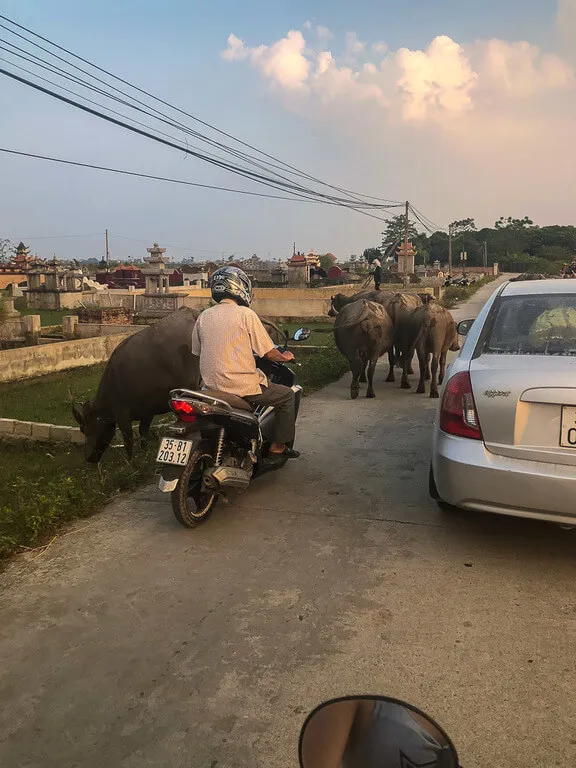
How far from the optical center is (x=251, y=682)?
263cm

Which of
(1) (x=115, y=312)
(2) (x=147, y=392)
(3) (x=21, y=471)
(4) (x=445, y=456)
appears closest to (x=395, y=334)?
(2) (x=147, y=392)

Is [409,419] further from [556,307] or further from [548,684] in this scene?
[548,684]

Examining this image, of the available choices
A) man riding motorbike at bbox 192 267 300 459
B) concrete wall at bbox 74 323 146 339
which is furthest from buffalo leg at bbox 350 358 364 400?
concrete wall at bbox 74 323 146 339

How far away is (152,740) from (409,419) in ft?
18.4

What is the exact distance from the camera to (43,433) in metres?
8.09

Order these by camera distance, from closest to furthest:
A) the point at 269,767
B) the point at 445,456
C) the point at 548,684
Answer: the point at 269,767
the point at 548,684
the point at 445,456

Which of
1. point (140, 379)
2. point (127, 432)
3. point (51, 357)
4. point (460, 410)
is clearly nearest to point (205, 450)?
point (460, 410)

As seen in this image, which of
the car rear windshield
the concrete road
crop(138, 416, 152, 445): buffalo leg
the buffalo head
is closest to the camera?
the concrete road

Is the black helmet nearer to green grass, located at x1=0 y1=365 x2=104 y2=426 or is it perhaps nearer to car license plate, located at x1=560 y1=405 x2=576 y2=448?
car license plate, located at x1=560 y1=405 x2=576 y2=448

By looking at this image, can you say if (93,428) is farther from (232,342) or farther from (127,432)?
(232,342)

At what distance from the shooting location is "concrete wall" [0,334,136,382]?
526 inches

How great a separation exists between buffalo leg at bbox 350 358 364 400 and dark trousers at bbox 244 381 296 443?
396 cm

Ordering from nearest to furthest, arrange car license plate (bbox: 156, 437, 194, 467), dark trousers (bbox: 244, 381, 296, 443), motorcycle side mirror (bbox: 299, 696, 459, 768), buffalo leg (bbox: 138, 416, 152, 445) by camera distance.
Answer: motorcycle side mirror (bbox: 299, 696, 459, 768)
car license plate (bbox: 156, 437, 194, 467)
dark trousers (bbox: 244, 381, 296, 443)
buffalo leg (bbox: 138, 416, 152, 445)

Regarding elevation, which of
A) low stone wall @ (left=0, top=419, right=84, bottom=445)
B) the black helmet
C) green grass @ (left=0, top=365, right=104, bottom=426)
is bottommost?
green grass @ (left=0, top=365, right=104, bottom=426)
